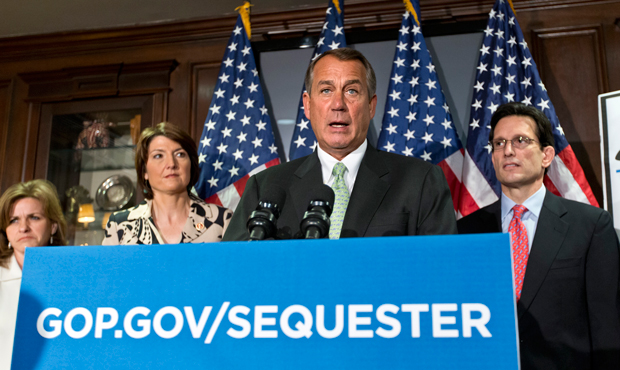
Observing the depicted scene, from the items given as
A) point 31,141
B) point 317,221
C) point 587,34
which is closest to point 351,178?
point 317,221

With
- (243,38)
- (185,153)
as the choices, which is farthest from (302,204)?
(243,38)

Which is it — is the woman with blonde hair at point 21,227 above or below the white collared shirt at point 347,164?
above

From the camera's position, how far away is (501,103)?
3002mm

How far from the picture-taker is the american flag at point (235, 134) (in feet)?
10.3

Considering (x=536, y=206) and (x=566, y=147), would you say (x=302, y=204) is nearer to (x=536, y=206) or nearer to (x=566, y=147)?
(x=536, y=206)

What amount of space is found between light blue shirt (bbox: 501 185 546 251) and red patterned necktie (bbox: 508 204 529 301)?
28 millimetres

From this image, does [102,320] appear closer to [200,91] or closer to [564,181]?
[564,181]

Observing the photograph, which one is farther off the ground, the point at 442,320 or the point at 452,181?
the point at 452,181

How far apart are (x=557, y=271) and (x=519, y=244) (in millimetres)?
159

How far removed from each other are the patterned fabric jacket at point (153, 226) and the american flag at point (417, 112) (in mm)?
1030

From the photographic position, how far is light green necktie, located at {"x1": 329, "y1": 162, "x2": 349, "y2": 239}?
133cm

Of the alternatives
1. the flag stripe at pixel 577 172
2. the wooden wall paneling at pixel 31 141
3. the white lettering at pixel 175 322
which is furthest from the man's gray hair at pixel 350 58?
the wooden wall paneling at pixel 31 141

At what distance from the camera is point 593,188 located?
309 centimetres

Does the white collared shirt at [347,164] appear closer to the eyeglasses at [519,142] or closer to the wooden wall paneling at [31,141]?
the eyeglasses at [519,142]
